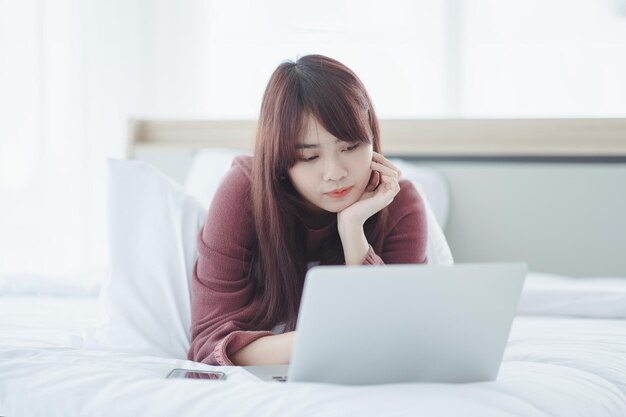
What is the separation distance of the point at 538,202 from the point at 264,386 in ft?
5.95

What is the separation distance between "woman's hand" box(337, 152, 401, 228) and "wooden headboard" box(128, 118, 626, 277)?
1.24 m

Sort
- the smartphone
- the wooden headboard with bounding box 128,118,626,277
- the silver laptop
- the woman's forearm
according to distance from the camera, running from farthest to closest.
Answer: the wooden headboard with bounding box 128,118,626,277
the woman's forearm
the smartphone
the silver laptop

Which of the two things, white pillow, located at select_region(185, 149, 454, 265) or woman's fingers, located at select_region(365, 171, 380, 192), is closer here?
woman's fingers, located at select_region(365, 171, 380, 192)

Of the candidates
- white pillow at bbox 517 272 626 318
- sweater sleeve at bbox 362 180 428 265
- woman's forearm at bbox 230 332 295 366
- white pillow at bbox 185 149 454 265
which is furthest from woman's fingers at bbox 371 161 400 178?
white pillow at bbox 185 149 454 265

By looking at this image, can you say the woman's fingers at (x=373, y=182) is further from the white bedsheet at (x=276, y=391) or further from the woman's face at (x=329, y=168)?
the white bedsheet at (x=276, y=391)

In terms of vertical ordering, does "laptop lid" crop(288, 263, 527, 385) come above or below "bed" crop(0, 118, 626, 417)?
above

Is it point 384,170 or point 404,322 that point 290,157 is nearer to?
point 384,170

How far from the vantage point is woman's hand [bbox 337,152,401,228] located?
62.1 inches

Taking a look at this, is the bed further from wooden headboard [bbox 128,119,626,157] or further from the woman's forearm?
wooden headboard [bbox 128,119,626,157]

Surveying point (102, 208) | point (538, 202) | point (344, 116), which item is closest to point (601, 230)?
point (538, 202)

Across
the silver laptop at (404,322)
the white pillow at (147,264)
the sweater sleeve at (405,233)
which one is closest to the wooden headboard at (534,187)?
the sweater sleeve at (405,233)

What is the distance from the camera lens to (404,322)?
3.65 ft

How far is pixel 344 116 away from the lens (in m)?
1.51

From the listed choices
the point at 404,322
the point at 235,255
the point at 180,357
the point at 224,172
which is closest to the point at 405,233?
the point at 235,255
